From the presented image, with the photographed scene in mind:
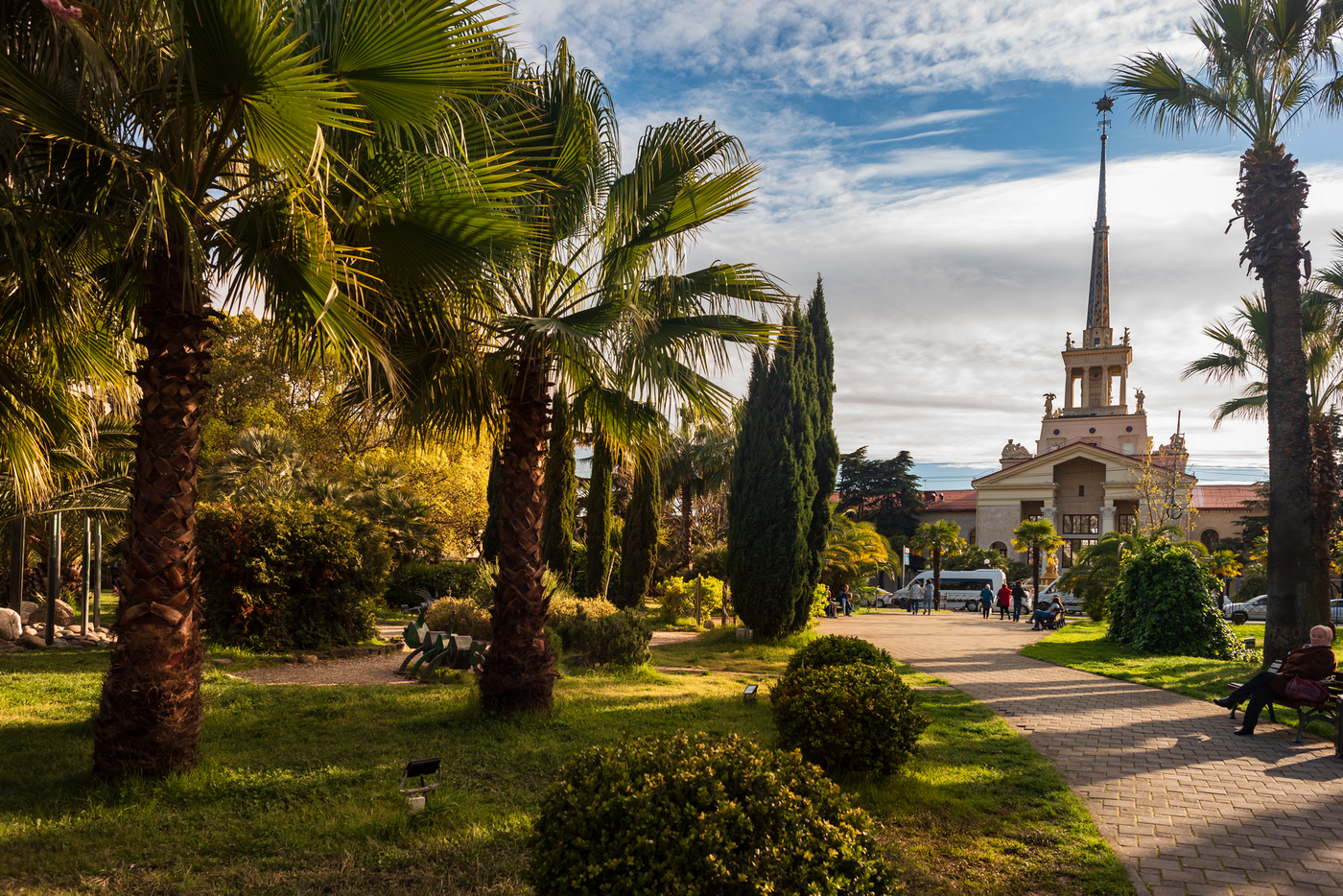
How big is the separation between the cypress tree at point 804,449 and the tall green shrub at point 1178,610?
20.7 ft

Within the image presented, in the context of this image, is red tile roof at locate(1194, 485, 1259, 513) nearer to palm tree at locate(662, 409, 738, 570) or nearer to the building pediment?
the building pediment

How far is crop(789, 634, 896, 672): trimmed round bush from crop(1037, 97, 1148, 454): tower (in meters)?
69.0

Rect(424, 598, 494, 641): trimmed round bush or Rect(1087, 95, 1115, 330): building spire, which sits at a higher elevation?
Rect(1087, 95, 1115, 330): building spire

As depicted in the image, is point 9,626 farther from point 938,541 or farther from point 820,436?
point 938,541

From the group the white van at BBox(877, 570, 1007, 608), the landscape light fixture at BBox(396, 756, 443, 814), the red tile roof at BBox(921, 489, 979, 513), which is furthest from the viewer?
the red tile roof at BBox(921, 489, 979, 513)

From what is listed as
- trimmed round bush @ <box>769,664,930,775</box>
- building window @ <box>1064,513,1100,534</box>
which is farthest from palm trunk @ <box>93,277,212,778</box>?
building window @ <box>1064,513,1100,534</box>

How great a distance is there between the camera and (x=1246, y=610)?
32812 mm

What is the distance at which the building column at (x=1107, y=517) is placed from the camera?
55.5m

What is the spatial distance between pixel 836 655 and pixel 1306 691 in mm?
4598

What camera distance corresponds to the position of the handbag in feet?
25.6

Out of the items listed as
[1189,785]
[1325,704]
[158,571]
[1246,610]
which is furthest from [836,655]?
[1246,610]

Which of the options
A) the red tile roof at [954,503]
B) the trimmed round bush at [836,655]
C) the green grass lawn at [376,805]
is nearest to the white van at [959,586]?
the red tile roof at [954,503]

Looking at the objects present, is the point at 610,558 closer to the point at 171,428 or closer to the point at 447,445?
the point at 447,445

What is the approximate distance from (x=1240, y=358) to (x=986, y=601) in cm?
1726
